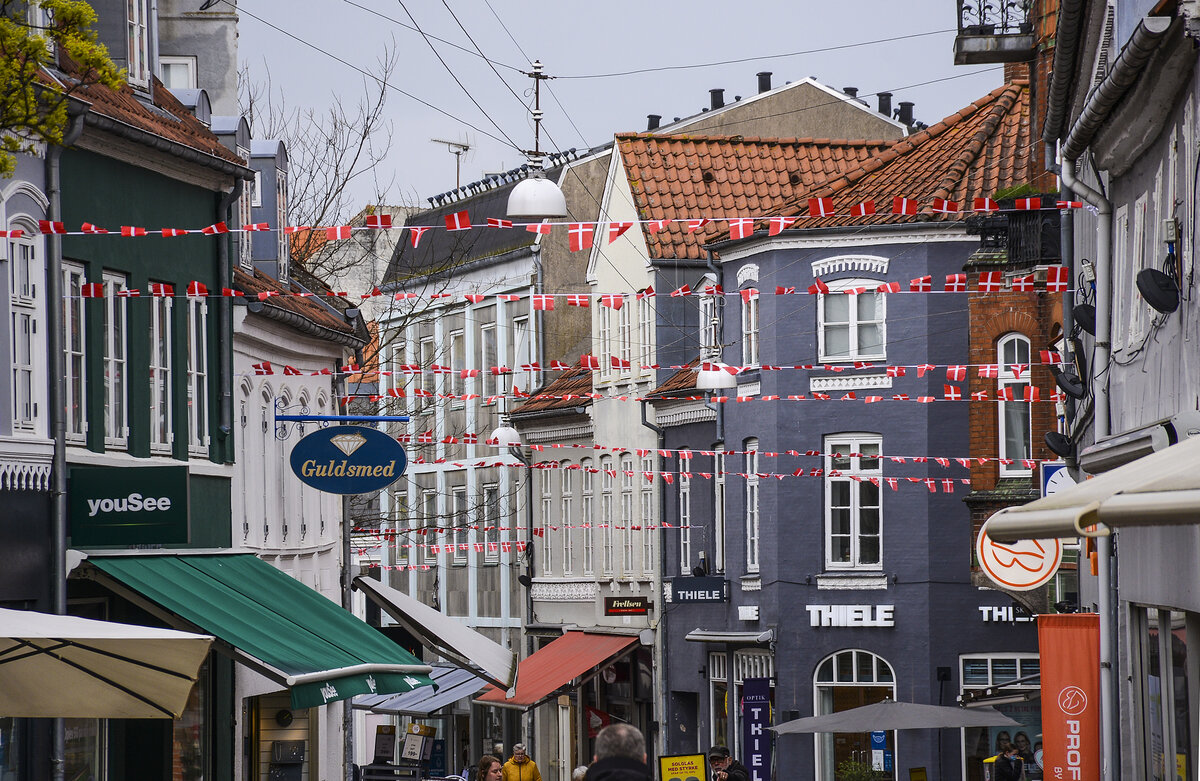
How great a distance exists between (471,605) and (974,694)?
22.9 meters

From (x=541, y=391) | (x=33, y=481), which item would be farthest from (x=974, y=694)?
(x=541, y=391)

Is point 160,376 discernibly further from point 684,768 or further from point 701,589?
point 701,589

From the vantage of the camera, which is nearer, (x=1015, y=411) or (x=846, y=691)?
(x=1015, y=411)

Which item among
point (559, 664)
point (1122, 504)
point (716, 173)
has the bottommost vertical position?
point (559, 664)

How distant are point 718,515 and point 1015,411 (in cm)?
705

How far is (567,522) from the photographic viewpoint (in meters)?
43.1

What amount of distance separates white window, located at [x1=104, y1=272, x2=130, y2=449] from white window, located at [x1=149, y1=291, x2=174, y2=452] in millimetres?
697

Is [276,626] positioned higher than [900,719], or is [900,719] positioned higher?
[276,626]

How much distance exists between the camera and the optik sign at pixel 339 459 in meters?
18.8

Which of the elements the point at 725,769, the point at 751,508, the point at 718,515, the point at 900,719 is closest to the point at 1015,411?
the point at 751,508

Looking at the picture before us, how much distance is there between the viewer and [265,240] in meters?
24.5

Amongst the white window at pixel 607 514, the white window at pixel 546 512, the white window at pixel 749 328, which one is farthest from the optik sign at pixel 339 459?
the white window at pixel 546 512

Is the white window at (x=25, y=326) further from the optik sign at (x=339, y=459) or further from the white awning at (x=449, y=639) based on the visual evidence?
the white awning at (x=449, y=639)

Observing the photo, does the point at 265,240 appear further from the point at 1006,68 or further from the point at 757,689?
the point at 1006,68
